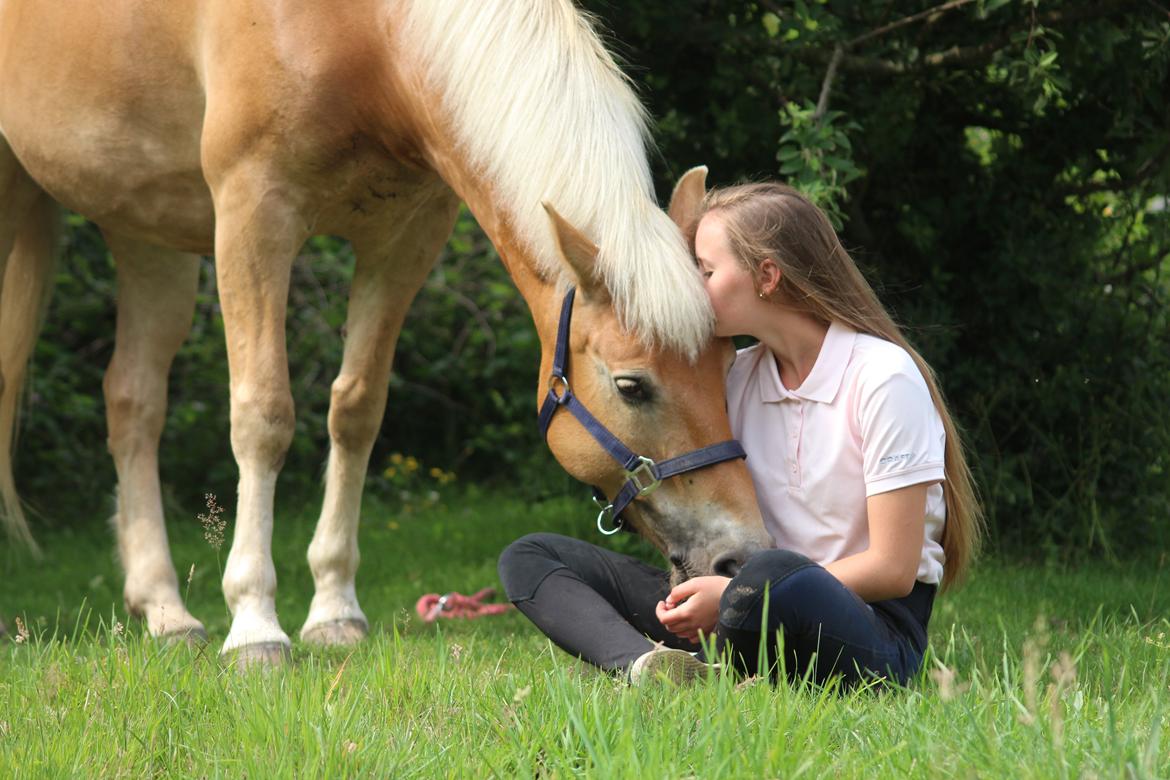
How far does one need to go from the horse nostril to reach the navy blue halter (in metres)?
0.20

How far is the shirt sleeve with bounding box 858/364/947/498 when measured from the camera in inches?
97.9

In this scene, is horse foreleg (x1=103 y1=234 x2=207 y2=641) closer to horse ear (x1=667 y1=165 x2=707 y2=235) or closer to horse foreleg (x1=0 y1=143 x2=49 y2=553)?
horse foreleg (x1=0 y1=143 x2=49 y2=553)

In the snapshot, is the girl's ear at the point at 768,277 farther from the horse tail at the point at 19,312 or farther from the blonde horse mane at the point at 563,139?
the horse tail at the point at 19,312

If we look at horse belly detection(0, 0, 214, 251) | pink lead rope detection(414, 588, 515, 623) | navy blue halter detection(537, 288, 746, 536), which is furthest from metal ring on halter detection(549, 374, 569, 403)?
horse belly detection(0, 0, 214, 251)

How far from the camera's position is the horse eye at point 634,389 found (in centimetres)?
280

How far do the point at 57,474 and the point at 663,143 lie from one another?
13.7 feet

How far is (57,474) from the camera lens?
23.7 ft

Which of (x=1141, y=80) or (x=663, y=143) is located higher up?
(x=1141, y=80)

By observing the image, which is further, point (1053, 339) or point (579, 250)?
point (1053, 339)

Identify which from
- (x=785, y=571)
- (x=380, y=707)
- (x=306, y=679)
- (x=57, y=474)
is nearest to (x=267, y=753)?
(x=380, y=707)

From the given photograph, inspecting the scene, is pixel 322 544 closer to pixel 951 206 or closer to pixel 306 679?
pixel 306 679

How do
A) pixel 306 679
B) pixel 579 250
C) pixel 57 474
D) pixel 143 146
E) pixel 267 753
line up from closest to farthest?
pixel 267 753 < pixel 306 679 < pixel 579 250 < pixel 143 146 < pixel 57 474

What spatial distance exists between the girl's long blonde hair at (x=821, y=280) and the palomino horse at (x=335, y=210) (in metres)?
0.15

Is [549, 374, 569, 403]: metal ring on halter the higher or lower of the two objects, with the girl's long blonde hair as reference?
lower
